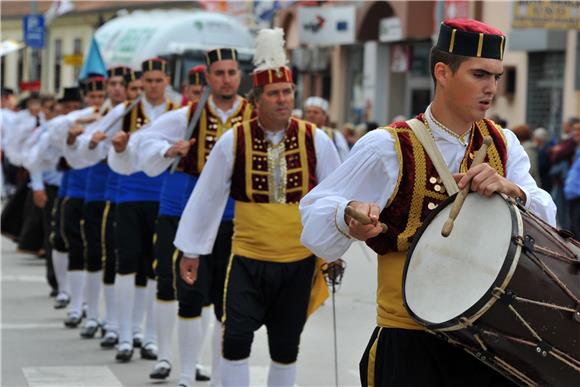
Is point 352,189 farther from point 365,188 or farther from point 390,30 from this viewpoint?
point 390,30

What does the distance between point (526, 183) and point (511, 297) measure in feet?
2.77

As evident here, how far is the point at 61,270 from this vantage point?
13.7 meters

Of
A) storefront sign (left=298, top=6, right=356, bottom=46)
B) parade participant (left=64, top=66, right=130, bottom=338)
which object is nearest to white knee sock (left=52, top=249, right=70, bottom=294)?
parade participant (left=64, top=66, right=130, bottom=338)

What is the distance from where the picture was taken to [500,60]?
5.02 meters

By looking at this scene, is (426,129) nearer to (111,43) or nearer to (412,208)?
(412,208)

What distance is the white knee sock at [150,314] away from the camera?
10.9 metres

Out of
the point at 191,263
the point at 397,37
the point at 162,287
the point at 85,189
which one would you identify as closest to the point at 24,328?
the point at 85,189

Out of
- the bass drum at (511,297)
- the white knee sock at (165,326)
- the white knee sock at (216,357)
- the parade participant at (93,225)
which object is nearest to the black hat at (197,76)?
the parade participant at (93,225)

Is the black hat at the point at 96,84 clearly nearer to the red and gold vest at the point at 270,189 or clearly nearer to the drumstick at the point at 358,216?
the red and gold vest at the point at 270,189

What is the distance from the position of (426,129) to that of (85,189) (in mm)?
7971

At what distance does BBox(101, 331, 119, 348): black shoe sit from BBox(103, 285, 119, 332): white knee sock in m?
0.08

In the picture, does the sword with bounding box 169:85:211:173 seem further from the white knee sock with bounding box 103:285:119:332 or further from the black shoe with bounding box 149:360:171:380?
the white knee sock with bounding box 103:285:119:332

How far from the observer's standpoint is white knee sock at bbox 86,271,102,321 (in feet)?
39.4

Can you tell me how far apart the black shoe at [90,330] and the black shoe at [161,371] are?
2.14 m
